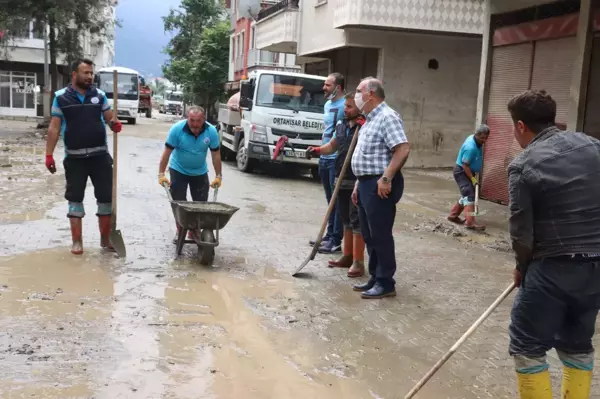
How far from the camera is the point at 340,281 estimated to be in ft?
21.6

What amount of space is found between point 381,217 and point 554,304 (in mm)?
2708

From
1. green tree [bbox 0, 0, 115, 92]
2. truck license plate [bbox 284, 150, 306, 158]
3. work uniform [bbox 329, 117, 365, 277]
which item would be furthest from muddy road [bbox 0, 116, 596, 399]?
green tree [bbox 0, 0, 115, 92]

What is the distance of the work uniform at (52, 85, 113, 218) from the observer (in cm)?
679

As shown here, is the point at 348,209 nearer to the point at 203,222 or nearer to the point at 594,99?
the point at 203,222

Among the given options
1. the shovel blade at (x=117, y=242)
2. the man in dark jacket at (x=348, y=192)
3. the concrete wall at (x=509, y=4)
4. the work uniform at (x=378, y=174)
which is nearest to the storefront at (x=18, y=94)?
the concrete wall at (x=509, y=4)

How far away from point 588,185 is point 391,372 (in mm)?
1901

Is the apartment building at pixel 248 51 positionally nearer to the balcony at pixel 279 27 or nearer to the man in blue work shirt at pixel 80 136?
the balcony at pixel 279 27

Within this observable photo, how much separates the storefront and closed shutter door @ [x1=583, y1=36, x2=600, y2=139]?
4159 centimetres

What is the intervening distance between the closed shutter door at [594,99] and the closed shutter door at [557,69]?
310 mm

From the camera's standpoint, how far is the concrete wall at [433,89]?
1858 cm

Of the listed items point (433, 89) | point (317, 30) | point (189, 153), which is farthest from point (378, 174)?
point (317, 30)

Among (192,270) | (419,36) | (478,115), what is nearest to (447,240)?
(192,270)

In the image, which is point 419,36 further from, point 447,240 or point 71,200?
point 71,200

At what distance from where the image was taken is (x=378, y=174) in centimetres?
576
